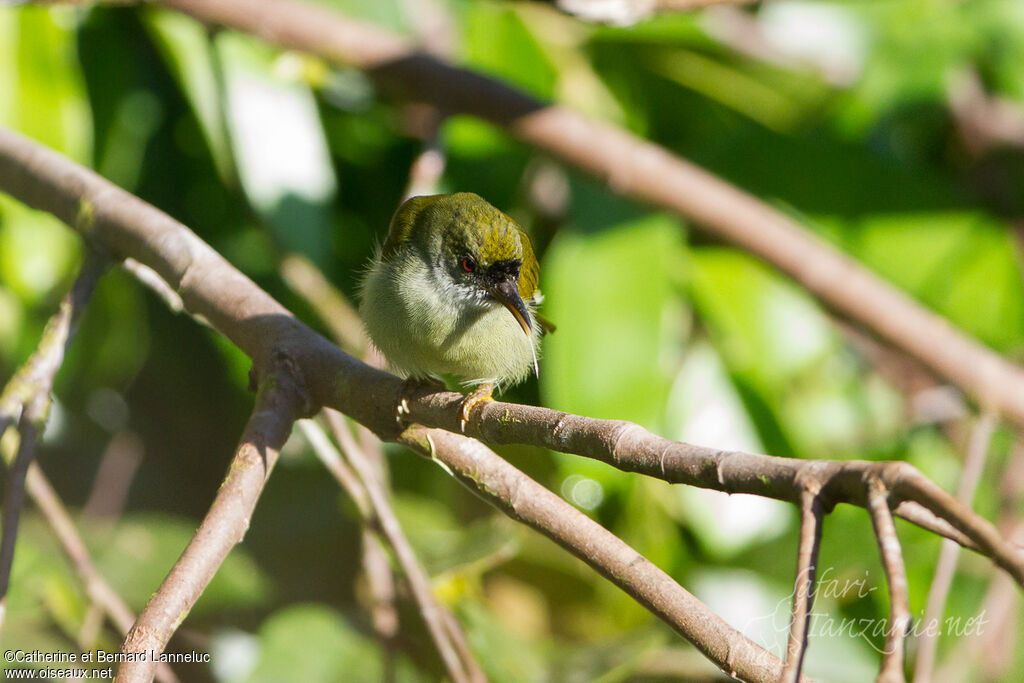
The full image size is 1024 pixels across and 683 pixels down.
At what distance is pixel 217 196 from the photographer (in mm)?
3814

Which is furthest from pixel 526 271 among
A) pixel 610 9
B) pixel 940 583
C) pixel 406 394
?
pixel 940 583

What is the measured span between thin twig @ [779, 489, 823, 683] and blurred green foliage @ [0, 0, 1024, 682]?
5.37ft

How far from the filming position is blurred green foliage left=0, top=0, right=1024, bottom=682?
333 cm

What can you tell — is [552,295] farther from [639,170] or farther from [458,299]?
[458,299]

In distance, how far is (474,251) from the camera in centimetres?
242

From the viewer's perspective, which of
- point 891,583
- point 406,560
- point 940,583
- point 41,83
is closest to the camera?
point 891,583

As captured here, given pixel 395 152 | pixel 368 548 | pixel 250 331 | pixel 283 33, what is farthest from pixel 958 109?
pixel 250 331

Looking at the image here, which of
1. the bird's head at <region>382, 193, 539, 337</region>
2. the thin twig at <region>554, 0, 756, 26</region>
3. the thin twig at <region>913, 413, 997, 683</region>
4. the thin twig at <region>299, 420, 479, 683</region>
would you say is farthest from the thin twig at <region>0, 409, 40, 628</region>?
the thin twig at <region>554, 0, 756, 26</region>

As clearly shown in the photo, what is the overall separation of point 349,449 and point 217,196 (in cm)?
201

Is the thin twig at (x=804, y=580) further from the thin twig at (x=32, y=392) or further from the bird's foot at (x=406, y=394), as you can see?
the thin twig at (x=32, y=392)

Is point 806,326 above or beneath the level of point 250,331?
above

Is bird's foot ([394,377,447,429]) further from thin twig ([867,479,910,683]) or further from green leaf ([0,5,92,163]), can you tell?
green leaf ([0,5,92,163])

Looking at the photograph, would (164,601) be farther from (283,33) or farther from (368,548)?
(283,33)

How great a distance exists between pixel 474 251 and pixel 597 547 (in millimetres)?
1092
